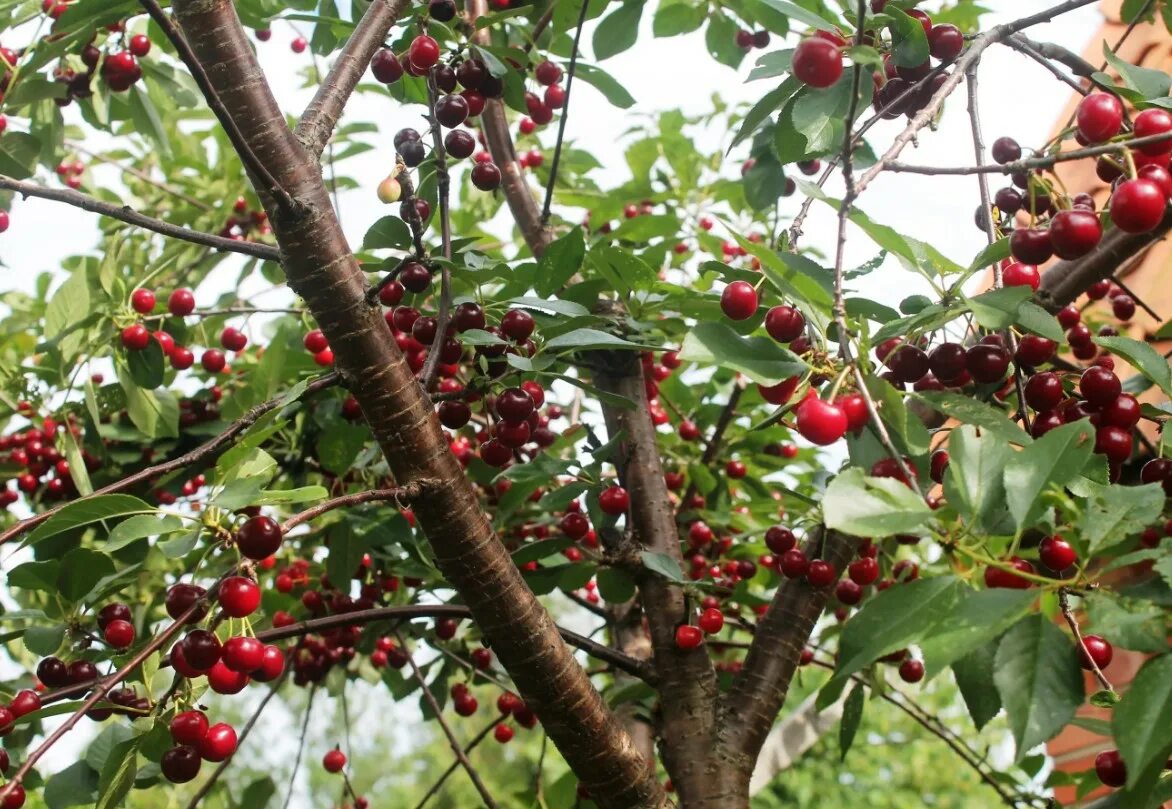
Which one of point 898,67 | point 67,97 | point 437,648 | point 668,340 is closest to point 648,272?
point 668,340

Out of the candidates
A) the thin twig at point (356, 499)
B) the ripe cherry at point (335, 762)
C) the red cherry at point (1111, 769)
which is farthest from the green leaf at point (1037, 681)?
the ripe cherry at point (335, 762)

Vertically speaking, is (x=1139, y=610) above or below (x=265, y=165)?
below

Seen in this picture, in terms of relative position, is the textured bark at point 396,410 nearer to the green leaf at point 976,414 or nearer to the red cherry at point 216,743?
the red cherry at point 216,743

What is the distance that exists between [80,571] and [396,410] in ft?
1.58

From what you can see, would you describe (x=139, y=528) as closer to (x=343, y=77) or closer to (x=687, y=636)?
(x=343, y=77)

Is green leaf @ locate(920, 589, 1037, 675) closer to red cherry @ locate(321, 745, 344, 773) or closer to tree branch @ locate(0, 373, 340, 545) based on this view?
tree branch @ locate(0, 373, 340, 545)

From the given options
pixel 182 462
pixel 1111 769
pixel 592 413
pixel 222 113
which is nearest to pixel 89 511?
pixel 182 462

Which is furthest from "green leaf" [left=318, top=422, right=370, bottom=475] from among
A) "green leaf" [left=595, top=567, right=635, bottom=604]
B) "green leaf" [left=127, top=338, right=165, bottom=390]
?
"green leaf" [left=595, top=567, right=635, bottom=604]

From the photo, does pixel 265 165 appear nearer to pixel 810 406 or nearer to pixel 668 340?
pixel 810 406

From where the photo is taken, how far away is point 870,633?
0.75 metres

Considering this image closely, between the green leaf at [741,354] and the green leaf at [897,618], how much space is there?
8.7 inches

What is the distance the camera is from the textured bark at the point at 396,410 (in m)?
1.11

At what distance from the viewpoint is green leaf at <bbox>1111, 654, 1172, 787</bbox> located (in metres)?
0.65

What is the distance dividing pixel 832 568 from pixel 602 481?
1.24 feet
